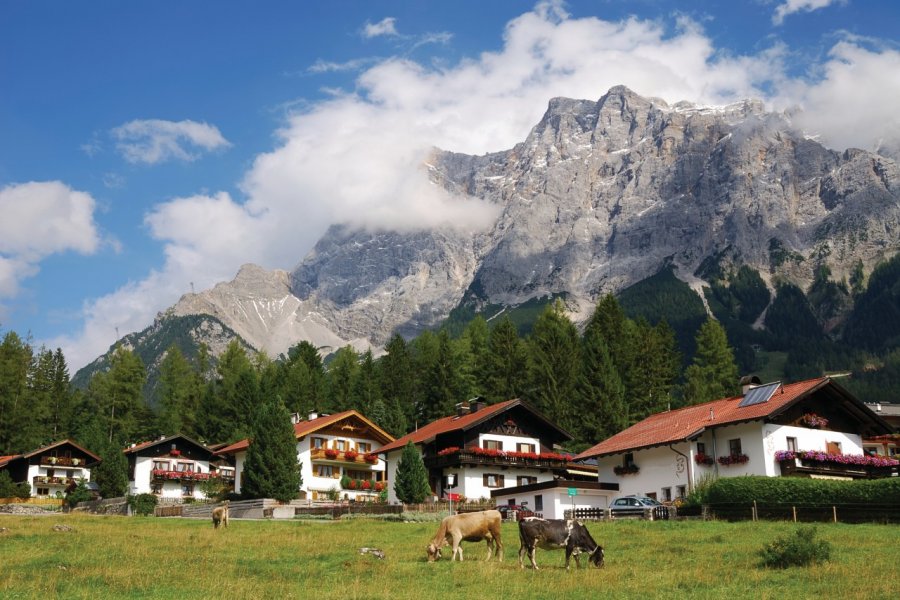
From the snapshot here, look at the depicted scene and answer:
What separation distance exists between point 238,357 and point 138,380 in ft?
44.8

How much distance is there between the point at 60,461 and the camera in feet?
291

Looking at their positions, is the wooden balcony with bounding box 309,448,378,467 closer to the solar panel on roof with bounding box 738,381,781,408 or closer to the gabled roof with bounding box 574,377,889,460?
the gabled roof with bounding box 574,377,889,460

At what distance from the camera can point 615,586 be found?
68.7 feet

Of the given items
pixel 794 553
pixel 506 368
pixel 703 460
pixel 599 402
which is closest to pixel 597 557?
pixel 794 553

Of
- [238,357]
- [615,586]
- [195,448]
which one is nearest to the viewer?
[615,586]

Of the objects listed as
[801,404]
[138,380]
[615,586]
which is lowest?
[615,586]

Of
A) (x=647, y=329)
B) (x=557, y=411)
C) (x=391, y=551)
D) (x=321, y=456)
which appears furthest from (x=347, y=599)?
(x=647, y=329)

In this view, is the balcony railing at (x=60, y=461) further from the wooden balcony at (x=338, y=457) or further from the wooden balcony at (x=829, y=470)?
the wooden balcony at (x=829, y=470)

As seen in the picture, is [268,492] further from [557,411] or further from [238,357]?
[238,357]

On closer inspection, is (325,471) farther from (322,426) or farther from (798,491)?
(798,491)

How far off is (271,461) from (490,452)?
1645cm

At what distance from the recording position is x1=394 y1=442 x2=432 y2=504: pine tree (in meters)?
55.8

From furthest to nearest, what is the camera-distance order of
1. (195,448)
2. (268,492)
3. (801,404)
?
(195,448) → (268,492) → (801,404)

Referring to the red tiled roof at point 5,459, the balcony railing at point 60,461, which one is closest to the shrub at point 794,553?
the red tiled roof at point 5,459
